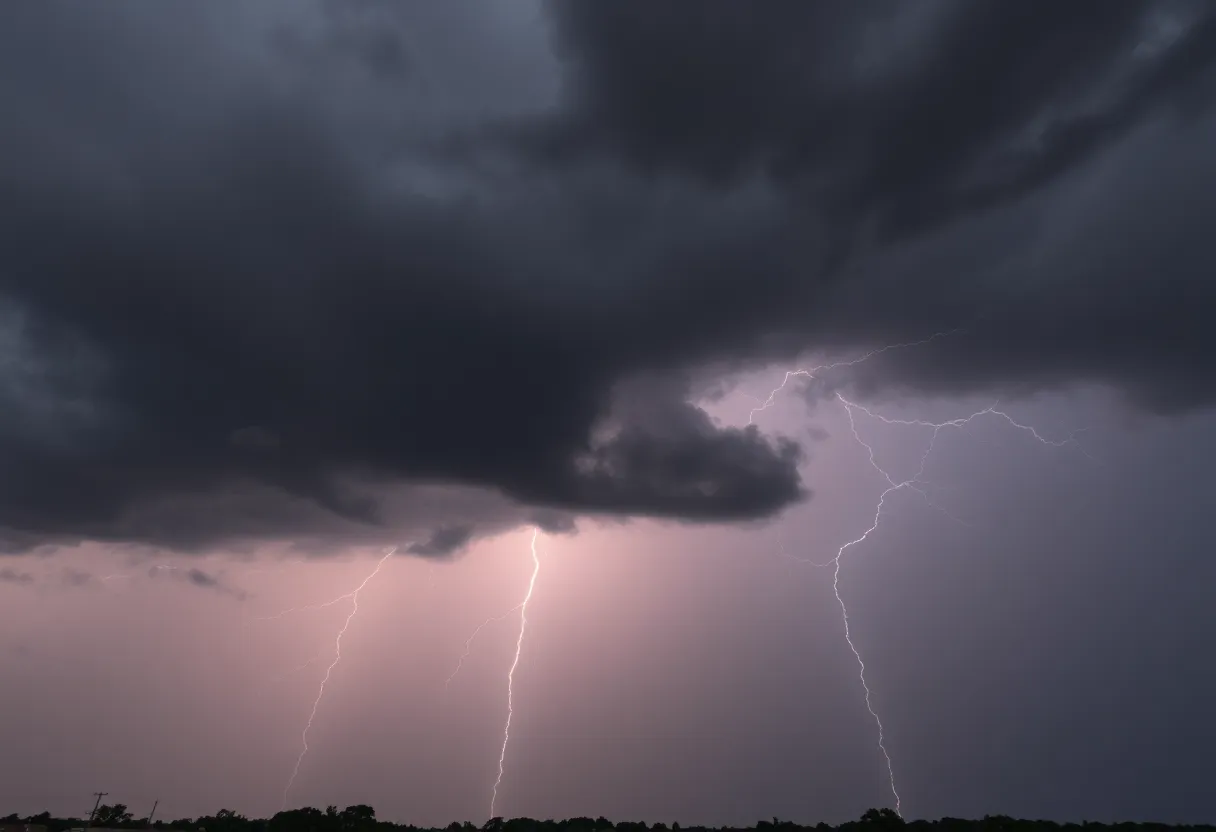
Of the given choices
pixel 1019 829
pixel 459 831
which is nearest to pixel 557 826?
pixel 459 831

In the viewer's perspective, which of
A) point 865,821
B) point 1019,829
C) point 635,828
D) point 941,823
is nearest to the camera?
point 865,821

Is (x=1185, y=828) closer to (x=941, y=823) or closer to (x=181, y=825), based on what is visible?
(x=941, y=823)

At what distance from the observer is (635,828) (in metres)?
92.0

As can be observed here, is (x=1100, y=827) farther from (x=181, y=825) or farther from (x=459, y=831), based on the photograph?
(x=181, y=825)

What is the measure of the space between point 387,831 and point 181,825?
21528mm

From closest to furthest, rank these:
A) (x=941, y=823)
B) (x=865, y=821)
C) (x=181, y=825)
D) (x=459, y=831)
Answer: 1. (x=865, y=821)
2. (x=941, y=823)
3. (x=181, y=825)
4. (x=459, y=831)

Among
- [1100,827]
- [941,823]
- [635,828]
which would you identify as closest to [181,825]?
[635,828]

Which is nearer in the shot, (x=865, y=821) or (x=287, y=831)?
(x=865, y=821)

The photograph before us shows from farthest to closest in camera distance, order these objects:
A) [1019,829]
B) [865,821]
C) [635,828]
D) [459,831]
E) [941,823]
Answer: [459,831]
[635,828]
[941,823]
[1019,829]
[865,821]

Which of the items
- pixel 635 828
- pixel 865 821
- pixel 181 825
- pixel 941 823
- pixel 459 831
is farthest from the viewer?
pixel 459 831

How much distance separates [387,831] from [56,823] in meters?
32.5

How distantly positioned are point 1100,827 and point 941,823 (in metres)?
32.7

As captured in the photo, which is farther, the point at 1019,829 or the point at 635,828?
the point at 635,828

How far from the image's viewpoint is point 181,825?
280 feet
